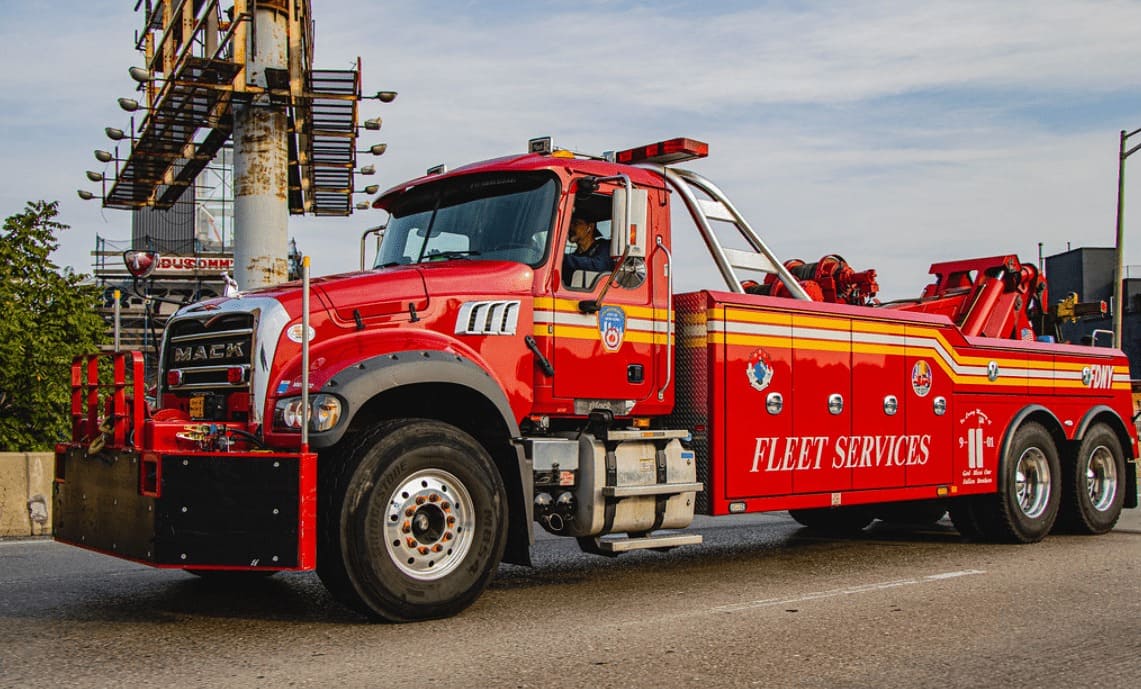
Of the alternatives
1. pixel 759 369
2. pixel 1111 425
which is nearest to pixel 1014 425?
pixel 1111 425

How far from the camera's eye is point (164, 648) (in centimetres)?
579

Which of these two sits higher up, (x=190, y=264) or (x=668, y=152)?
(x=190, y=264)


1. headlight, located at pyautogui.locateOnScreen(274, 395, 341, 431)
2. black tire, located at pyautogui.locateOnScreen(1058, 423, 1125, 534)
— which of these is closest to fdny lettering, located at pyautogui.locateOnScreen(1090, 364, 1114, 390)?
black tire, located at pyautogui.locateOnScreen(1058, 423, 1125, 534)

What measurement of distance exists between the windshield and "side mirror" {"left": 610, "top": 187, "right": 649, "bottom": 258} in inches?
18.0

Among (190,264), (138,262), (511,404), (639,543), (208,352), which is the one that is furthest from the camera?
(190,264)

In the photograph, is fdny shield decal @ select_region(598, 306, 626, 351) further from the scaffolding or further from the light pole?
the light pole

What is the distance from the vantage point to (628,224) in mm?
7406

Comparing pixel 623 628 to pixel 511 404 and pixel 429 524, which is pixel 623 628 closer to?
pixel 429 524

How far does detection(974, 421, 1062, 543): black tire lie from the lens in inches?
421

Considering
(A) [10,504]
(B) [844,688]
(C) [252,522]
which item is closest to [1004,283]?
(B) [844,688]

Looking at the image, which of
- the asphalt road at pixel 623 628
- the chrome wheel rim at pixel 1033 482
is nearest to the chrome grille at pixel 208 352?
the asphalt road at pixel 623 628

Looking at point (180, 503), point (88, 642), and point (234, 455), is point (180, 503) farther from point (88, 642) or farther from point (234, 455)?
point (88, 642)

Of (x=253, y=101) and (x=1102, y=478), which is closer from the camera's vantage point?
(x=1102, y=478)

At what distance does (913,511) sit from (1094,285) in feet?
182
